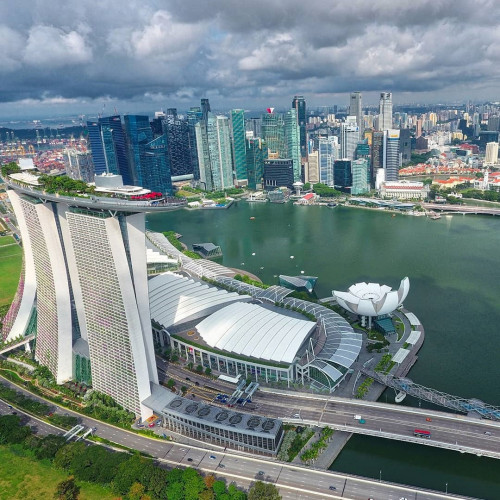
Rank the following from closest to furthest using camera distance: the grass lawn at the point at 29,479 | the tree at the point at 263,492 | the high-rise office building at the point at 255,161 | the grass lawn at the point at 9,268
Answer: the tree at the point at 263,492
the grass lawn at the point at 29,479
the grass lawn at the point at 9,268
the high-rise office building at the point at 255,161

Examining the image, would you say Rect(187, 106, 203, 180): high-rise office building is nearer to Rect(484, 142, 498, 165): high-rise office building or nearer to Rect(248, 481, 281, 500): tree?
Rect(484, 142, 498, 165): high-rise office building

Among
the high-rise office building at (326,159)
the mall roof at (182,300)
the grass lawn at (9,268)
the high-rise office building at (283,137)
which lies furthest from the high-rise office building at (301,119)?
the mall roof at (182,300)

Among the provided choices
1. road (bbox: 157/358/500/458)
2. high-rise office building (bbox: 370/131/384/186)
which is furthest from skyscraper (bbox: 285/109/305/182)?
road (bbox: 157/358/500/458)

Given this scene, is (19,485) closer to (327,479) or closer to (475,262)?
(327,479)

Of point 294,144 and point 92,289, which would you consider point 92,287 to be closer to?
point 92,289

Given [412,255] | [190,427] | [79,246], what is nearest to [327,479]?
[190,427]

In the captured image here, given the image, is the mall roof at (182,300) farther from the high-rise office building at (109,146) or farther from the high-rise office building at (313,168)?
the high-rise office building at (313,168)

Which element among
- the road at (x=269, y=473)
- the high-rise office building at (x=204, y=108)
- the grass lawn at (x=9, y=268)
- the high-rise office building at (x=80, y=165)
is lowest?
the road at (x=269, y=473)

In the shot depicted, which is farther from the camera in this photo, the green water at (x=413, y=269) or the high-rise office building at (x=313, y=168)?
the high-rise office building at (x=313, y=168)
